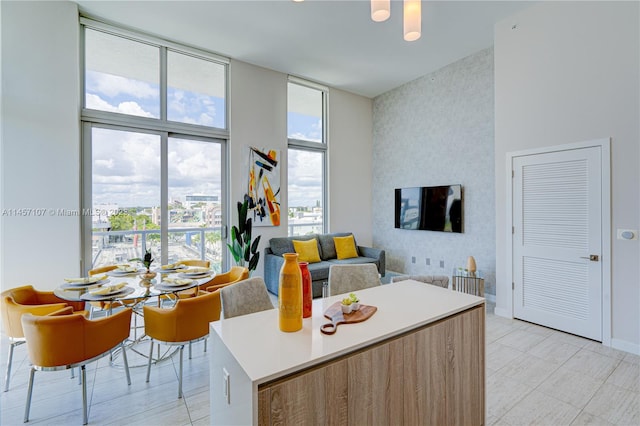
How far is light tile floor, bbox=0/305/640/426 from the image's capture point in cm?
202

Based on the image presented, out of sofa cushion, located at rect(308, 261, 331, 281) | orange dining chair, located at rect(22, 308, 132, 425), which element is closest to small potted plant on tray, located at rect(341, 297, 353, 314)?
orange dining chair, located at rect(22, 308, 132, 425)

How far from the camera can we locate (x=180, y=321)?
7.44ft

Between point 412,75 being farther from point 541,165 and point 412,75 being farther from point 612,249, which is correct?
point 612,249

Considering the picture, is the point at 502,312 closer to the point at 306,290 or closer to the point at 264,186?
the point at 306,290

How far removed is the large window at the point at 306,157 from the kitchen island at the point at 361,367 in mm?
3894

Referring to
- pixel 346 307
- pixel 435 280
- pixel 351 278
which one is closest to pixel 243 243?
pixel 351 278

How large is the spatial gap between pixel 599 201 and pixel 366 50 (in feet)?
11.6

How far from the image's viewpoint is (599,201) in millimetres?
3033

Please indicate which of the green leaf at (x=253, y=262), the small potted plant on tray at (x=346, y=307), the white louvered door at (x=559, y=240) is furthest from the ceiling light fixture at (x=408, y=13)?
the green leaf at (x=253, y=262)

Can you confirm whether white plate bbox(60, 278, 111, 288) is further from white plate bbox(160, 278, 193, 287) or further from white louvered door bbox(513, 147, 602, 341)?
white louvered door bbox(513, 147, 602, 341)

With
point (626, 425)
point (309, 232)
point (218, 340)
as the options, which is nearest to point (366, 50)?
point (309, 232)

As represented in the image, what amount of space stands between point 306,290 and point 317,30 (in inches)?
149

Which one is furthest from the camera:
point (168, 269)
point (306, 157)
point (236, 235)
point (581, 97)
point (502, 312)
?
point (306, 157)

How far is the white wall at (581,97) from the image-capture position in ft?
9.36
